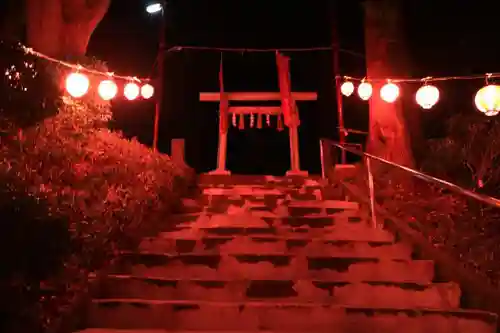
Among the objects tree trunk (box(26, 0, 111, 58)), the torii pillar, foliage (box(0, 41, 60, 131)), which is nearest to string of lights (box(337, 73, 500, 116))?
Result: the torii pillar

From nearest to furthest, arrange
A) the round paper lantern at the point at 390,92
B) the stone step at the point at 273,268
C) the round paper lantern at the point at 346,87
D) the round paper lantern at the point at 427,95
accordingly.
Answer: the stone step at the point at 273,268 → the round paper lantern at the point at 427,95 → the round paper lantern at the point at 390,92 → the round paper lantern at the point at 346,87

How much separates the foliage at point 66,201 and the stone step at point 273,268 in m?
0.49

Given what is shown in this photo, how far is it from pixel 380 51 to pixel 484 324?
8422 mm

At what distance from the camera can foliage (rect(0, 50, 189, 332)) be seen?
4.62 m

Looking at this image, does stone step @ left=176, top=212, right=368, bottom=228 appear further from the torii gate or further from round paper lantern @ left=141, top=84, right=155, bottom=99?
round paper lantern @ left=141, top=84, right=155, bottom=99

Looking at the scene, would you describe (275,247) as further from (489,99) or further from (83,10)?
(83,10)

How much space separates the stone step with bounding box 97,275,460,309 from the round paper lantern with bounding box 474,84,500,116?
17.4 feet

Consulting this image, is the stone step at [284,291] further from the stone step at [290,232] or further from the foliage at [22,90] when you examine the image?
the foliage at [22,90]

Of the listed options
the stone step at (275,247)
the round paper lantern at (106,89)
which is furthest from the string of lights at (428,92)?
the round paper lantern at (106,89)

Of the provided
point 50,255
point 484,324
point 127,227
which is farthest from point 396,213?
point 50,255

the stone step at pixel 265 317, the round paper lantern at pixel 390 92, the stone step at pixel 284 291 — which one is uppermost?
the round paper lantern at pixel 390 92

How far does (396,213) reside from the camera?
329 inches

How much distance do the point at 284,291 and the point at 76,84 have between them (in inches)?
229

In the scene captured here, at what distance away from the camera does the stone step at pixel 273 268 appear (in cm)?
636
